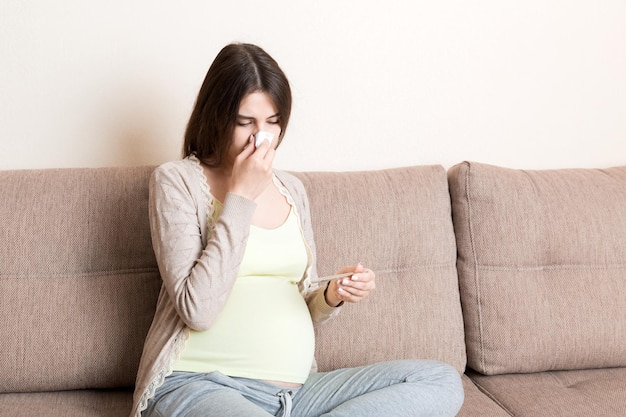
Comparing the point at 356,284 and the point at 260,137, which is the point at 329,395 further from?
the point at 260,137

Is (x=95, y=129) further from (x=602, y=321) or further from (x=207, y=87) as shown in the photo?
(x=602, y=321)

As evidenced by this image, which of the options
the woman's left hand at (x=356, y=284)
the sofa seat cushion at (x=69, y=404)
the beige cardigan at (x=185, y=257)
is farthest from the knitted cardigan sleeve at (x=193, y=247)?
the sofa seat cushion at (x=69, y=404)

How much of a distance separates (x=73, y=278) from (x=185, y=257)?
1.43 feet

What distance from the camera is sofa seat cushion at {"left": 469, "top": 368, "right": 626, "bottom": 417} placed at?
1.75 m

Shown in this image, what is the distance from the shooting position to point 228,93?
5.45ft

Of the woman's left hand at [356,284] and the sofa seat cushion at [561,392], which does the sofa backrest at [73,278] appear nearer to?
the woman's left hand at [356,284]

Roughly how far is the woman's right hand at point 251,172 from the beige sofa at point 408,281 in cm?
36

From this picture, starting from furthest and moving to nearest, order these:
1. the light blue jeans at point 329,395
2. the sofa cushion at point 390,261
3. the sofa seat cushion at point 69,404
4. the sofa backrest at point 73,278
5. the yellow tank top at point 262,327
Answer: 1. the sofa cushion at point 390,261
2. the sofa backrest at point 73,278
3. the sofa seat cushion at point 69,404
4. the yellow tank top at point 262,327
5. the light blue jeans at point 329,395

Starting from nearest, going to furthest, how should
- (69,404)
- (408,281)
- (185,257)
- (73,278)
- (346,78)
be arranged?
(185,257)
(69,404)
(73,278)
(408,281)
(346,78)

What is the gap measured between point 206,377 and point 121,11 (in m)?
1.09

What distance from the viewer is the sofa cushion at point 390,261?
193 cm

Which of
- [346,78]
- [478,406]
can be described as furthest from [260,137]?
[478,406]

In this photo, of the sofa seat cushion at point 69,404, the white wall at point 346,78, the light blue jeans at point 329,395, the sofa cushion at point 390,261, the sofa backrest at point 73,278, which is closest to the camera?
the light blue jeans at point 329,395

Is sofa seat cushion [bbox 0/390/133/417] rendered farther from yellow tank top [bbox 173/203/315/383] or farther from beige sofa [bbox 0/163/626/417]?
yellow tank top [bbox 173/203/315/383]
